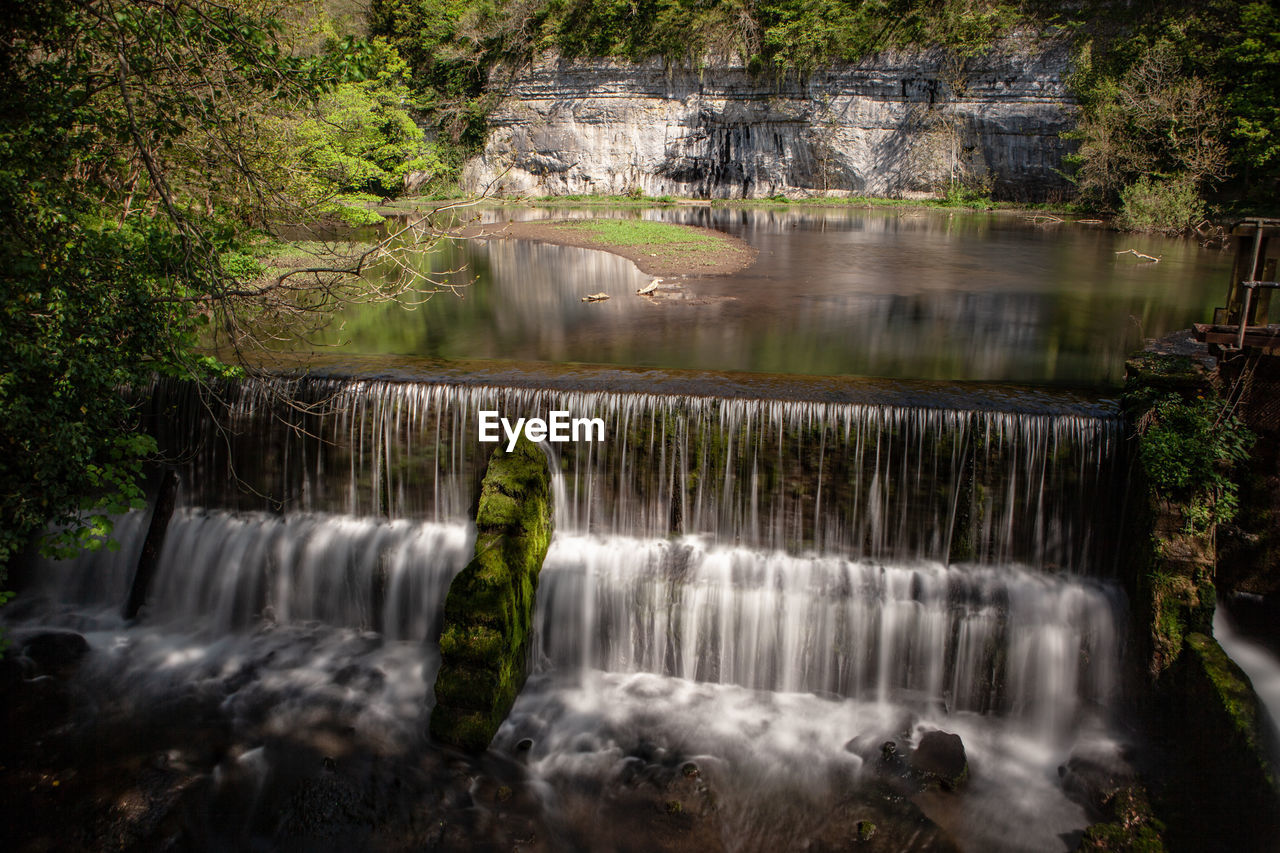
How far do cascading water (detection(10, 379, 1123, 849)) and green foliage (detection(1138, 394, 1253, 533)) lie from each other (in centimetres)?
80

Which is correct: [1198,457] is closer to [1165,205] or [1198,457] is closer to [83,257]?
[83,257]

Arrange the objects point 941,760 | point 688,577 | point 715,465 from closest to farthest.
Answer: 1. point 941,760
2. point 688,577
3. point 715,465

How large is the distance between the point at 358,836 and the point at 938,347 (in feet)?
42.7

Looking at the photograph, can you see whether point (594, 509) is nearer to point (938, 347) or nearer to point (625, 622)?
point (625, 622)

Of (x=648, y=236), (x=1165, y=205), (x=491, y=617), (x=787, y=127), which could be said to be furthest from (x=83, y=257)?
(x=787, y=127)

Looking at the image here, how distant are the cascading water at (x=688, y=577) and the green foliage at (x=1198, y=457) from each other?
31.6 inches

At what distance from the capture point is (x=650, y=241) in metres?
30.4

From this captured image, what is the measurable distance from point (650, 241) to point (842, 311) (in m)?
13.2

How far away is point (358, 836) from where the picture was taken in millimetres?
7184

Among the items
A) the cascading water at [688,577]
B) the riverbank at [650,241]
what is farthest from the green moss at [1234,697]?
the riverbank at [650,241]

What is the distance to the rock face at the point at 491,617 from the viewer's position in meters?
8.23

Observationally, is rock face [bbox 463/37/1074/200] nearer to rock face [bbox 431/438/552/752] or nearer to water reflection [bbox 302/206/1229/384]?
water reflection [bbox 302/206/1229/384]

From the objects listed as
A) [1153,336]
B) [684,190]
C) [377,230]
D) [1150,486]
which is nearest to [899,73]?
[684,190]

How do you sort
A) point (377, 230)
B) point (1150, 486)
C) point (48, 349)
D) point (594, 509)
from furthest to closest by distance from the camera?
1. point (377, 230)
2. point (594, 509)
3. point (1150, 486)
4. point (48, 349)
